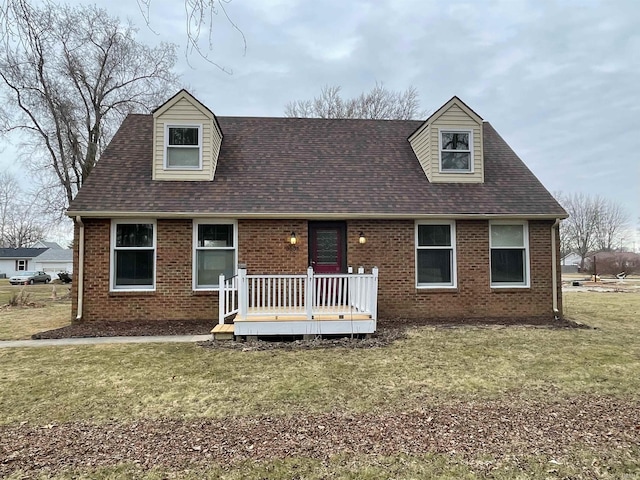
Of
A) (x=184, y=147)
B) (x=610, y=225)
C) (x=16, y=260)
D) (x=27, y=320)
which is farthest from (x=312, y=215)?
(x=16, y=260)

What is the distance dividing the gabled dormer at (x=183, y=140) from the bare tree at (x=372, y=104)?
53.5ft

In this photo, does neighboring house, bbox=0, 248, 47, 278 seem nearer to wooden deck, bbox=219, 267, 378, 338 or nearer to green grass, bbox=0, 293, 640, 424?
green grass, bbox=0, 293, 640, 424

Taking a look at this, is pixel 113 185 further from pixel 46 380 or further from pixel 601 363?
pixel 601 363

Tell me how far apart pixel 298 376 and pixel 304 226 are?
4775mm

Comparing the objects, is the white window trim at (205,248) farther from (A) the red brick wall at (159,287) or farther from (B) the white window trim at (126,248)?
(B) the white window trim at (126,248)

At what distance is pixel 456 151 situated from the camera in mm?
10820

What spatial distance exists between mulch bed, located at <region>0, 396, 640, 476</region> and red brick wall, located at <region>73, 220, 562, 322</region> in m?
5.49

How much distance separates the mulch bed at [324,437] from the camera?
10.6 ft

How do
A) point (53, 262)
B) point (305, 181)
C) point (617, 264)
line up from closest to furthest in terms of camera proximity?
1. point (305, 181)
2. point (617, 264)
3. point (53, 262)

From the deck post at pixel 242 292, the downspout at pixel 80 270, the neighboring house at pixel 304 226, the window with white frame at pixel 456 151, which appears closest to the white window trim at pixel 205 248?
the neighboring house at pixel 304 226

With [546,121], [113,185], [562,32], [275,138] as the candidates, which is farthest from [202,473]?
[546,121]

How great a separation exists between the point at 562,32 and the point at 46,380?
27.7 feet

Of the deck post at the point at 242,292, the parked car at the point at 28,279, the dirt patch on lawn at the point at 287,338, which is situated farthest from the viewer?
the parked car at the point at 28,279

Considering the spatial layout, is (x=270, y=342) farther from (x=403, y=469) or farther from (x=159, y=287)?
(x=403, y=469)
